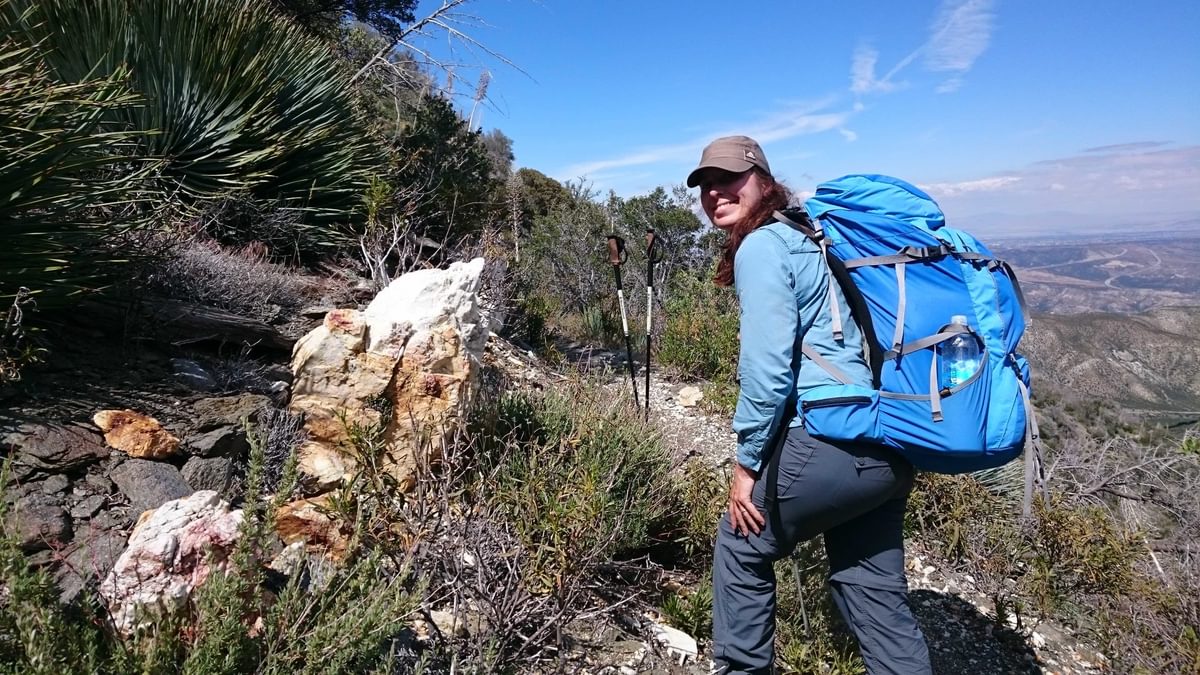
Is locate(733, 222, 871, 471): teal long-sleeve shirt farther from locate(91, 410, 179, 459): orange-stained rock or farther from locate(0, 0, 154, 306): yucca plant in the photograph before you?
locate(0, 0, 154, 306): yucca plant

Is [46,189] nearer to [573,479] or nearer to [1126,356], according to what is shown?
[573,479]

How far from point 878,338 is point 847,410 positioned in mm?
215

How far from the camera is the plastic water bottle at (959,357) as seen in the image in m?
1.64

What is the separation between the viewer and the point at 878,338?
67.7 inches

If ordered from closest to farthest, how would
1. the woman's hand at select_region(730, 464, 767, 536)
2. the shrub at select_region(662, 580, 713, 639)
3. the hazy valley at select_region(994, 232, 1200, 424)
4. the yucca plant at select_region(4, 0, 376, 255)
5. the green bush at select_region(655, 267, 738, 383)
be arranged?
the woman's hand at select_region(730, 464, 767, 536) → the shrub at select_region(662, 580, 713, 639) → the yucca plant at select_region(4, 0, 376, 255) → the green bush at select_region(655, 267, 738, 383) → the hazy valley at select_region(994, 232, 1200, 424)

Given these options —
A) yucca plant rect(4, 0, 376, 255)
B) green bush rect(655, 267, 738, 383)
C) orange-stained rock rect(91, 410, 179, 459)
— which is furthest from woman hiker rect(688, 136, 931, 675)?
green bush rect(655, 267, 738, 383)

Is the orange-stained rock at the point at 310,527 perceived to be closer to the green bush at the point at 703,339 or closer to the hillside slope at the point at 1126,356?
the green bush at the point at 703,339

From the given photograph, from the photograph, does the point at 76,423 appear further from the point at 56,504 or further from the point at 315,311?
the point at 315,311

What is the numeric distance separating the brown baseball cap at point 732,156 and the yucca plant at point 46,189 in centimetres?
236

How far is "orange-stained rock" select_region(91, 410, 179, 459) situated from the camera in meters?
2.27

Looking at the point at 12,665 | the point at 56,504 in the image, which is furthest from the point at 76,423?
the point at 12,665

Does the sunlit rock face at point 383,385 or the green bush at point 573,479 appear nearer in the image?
→ the green bush at point 573,479

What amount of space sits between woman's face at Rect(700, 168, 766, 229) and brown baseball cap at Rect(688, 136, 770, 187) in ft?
0.10

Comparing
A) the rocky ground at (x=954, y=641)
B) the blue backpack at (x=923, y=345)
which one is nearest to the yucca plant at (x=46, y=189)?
the rocky ground at (x=954, y=641)
